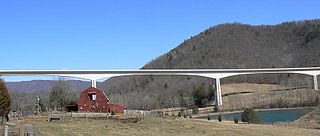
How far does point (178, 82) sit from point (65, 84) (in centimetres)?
9367

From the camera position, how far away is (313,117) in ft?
214

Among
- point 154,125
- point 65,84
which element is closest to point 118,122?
point 154,125

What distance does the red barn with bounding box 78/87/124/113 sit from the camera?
6894 centimetres

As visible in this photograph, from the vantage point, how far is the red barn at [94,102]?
68.9 meters

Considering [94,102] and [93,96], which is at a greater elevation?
[93,96]

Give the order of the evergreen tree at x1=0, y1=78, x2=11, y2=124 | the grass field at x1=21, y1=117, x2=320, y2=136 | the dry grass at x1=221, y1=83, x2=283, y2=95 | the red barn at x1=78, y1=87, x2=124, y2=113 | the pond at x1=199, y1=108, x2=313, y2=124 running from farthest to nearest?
the dry grass at x1=221, y1=83, x2=283, y2=95, the pond at x1=199, y1=108, x2=313, y2=124, the red barn at x1=78, y1=87, x2=124, y2=113, the evergreen tree at x1=0, y1=78, x2=11, y2=124, the grass field at x1=21, y1=117, x2=320, y2=136

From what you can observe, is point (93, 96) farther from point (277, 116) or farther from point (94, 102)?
point (277, 116)

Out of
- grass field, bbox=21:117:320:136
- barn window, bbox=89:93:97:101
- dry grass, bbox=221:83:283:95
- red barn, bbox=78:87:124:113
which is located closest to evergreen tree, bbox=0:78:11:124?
grass field, bbox=21:117:320:136

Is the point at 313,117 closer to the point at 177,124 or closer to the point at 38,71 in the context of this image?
the point at 177,124

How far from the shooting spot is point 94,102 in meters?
69.8

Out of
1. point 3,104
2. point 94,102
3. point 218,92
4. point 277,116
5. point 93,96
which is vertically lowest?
point 277,116

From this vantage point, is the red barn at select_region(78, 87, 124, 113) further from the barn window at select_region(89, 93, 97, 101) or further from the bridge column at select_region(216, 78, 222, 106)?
the bridge column at select_region(216, 78, 222, 106)

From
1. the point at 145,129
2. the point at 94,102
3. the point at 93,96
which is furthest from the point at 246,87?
the point at 145,129

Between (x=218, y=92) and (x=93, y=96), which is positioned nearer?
(x=93, y=96)
